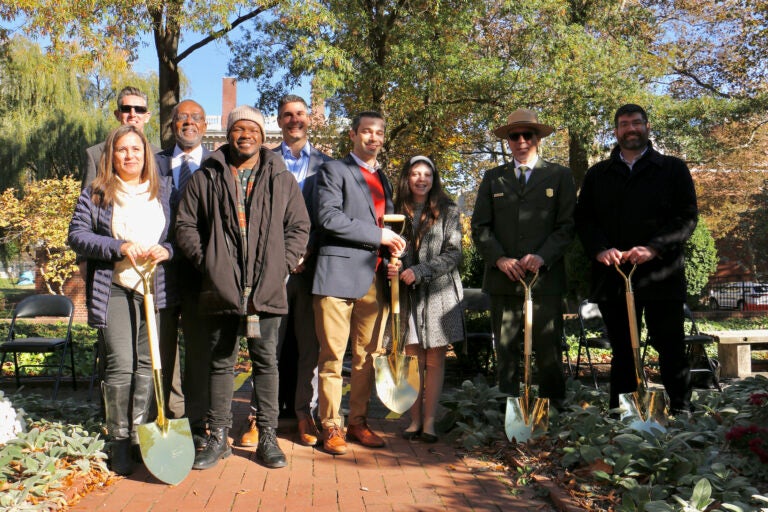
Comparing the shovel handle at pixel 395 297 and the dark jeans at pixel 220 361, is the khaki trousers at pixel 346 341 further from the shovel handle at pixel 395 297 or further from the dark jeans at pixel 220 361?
the dark jeans at pixel 220 361

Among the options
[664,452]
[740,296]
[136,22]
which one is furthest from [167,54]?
[740,296]

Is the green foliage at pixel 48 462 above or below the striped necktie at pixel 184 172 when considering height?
below

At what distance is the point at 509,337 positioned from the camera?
17.3 feet

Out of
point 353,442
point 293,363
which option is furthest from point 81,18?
point 353,442

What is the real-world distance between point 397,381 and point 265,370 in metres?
0.93

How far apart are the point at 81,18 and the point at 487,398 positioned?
796cm

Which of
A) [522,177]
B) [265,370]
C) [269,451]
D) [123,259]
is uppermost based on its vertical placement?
[522,177]

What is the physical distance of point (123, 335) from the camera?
14.4ft

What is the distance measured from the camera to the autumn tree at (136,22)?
966 cm

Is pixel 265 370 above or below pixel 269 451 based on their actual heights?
above

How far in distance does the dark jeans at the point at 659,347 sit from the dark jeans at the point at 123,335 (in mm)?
3229

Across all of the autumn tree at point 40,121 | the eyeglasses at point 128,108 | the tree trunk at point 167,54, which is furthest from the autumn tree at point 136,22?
the autumn tree at point 40,121

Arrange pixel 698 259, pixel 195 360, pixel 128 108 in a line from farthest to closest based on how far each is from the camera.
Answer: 1. pixel 698 259
2. pixel 128 108
3. pixel 195 360

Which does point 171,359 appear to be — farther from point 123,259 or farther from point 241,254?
point 241,254
